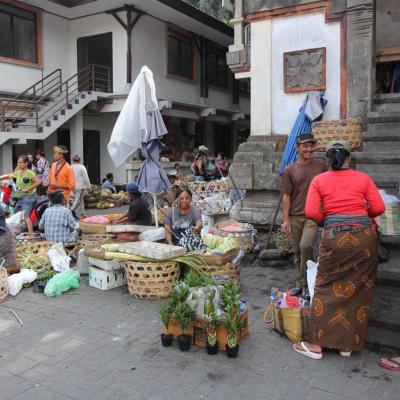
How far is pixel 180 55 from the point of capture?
18719mm

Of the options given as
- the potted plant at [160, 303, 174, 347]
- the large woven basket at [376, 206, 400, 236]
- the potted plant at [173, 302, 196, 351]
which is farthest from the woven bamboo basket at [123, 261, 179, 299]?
the large woven basket at [376, 206, 400, 236]

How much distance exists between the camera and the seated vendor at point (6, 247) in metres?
5.71

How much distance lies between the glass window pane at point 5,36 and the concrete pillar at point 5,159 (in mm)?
3537

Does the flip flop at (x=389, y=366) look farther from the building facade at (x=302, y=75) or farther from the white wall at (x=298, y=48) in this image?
the white wall at (x=298, y=48)

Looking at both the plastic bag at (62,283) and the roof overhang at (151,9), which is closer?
the plastic bag at (62,283)

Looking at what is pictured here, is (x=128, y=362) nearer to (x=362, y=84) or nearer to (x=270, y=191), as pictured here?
(x=270, y=191)

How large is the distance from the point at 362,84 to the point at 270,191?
7.05 ft

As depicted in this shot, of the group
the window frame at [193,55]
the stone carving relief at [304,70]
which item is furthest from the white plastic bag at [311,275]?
the window frame at [193,55]

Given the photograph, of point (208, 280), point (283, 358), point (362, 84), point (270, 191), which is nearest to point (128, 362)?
point (208, 280)

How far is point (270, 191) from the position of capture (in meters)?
7.42

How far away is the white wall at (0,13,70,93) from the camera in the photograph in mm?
14961

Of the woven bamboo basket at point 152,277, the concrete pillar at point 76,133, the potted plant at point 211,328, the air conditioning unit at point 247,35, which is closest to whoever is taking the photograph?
the potted plant at point 211,328

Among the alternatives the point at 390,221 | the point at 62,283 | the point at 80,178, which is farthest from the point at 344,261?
the point at 80,178

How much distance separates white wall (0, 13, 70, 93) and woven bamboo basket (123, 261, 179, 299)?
11933 millimetres
